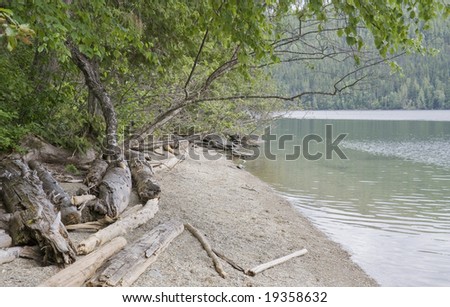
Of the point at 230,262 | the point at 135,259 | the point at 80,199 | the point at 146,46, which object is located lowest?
the point at 230,262

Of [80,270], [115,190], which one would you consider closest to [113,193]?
[115,190]

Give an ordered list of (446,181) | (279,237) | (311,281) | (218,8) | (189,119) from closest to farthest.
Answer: (218,8), (311,281), (279,237), (189,119), (446,181)

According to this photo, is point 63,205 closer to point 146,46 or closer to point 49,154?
point 146,46

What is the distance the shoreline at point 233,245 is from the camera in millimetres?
5996

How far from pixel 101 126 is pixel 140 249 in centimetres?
802

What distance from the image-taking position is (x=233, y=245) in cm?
834

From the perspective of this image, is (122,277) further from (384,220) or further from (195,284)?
(384,220)

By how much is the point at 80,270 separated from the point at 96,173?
6.01 metres

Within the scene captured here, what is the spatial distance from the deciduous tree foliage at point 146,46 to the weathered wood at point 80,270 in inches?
104

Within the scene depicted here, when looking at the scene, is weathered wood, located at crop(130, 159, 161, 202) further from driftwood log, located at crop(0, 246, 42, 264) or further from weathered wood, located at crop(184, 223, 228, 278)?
driftwood log, located at crop(0, 246, 42, 264)

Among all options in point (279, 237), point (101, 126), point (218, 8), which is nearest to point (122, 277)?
point (218, 8)

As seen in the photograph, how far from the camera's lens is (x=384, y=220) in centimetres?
1323

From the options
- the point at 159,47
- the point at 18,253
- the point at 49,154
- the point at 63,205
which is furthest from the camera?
the point at 49,154

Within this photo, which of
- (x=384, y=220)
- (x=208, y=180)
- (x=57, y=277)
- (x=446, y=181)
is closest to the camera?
(x=57, y=277)
